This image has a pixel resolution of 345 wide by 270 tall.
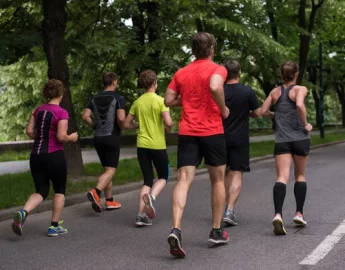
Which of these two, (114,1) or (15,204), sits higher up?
(114,1)

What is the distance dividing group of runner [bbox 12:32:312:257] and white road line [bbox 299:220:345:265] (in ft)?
1.43

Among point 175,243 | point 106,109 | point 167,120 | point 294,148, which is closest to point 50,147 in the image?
point 167,120

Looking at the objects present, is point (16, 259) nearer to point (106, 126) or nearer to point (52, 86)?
point (52, 86)

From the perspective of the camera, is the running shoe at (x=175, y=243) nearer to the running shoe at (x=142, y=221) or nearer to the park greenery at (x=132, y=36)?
the running shoe at (x=142, y=221)

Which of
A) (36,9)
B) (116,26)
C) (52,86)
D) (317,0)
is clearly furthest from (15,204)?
(317,0)

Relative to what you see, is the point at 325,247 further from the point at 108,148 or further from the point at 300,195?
the point at 108,148

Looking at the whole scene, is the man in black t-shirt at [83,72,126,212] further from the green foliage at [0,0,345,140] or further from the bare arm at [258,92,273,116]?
the green foliage at [0,0,345,140]

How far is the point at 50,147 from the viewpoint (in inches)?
264

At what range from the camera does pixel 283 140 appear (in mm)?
6715

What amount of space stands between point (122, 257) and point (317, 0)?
23090 millimetres

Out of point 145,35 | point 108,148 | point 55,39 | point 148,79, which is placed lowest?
point 108,148

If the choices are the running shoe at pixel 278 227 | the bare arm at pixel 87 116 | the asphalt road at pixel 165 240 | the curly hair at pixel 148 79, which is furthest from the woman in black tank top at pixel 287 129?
the bare arm at pixel 87 116


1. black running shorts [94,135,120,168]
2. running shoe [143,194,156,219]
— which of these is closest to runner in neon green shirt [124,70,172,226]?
running shoe [143,194,156,219]

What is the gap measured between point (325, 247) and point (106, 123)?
11.4ft
